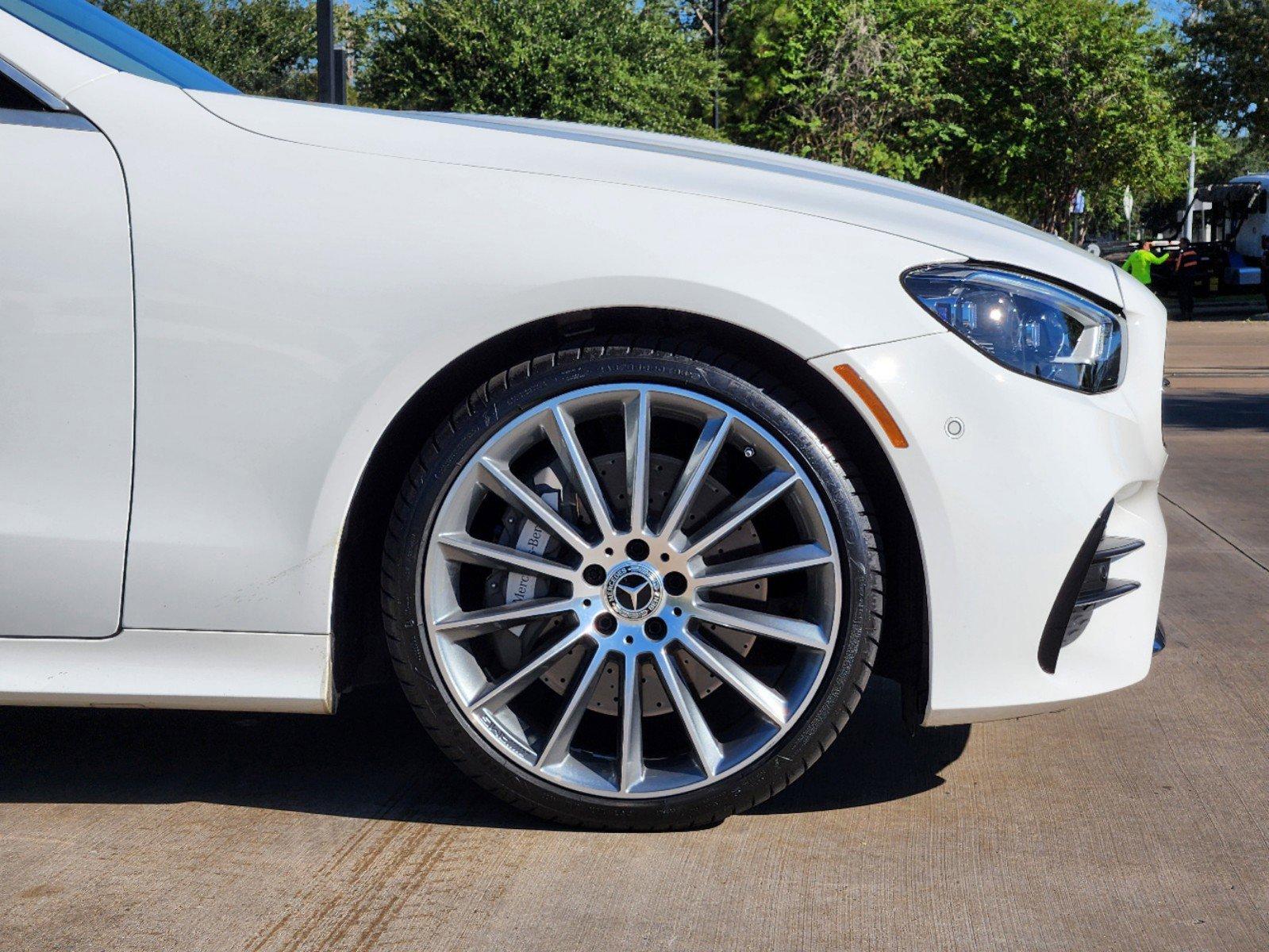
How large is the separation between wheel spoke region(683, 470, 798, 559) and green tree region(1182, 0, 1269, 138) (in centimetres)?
3343

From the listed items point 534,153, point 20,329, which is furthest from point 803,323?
point 20,329

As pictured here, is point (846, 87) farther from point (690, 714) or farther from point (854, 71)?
point (690, 714)

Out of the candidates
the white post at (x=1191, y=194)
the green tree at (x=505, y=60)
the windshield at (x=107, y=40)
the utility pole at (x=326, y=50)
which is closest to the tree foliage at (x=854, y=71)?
the green tree at (x=505, y=60)

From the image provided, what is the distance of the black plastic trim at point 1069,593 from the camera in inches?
106

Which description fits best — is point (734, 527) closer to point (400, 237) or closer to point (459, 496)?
point (459, 496)

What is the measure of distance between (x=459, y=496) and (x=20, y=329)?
811 millimetres

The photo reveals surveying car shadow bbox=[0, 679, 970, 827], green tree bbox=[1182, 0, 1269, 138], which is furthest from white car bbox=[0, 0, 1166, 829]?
green tree bbox=[1182, 0, 1269, 138]

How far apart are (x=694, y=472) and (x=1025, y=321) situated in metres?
0.65

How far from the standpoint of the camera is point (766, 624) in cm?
274

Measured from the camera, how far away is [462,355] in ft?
8.80

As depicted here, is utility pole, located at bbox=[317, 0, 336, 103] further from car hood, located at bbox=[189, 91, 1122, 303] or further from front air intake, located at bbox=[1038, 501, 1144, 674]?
front air intake, located at bbox=[1038, 501, 1144, 674]

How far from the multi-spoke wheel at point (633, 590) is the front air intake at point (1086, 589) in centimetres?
33

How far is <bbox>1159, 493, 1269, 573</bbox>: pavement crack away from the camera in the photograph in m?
5.45

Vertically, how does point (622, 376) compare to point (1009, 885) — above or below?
above
